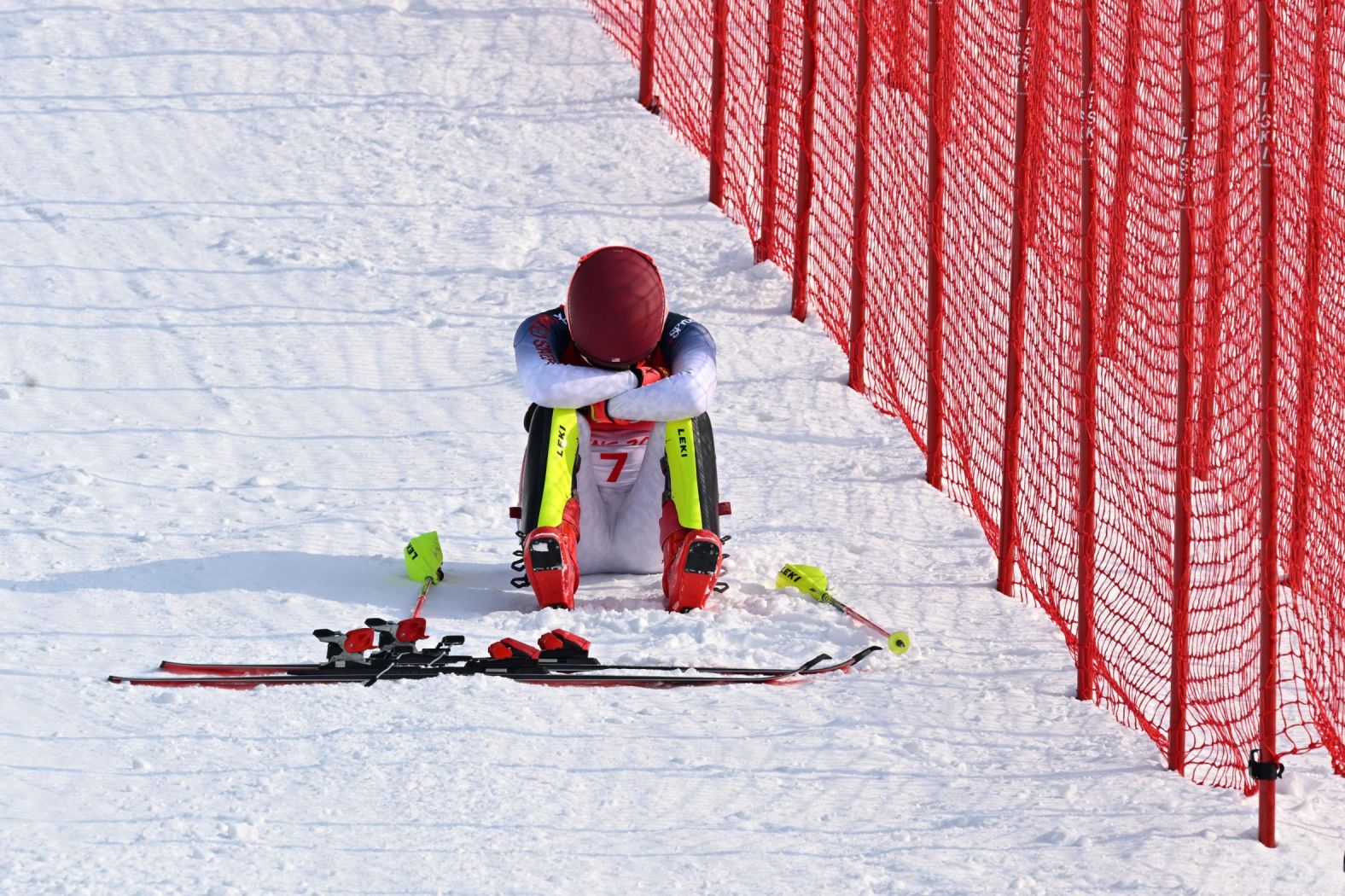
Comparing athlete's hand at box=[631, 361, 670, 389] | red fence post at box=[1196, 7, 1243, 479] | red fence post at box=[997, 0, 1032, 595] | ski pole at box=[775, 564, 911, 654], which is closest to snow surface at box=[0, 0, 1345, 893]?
ski pole at box=[775, 564, 911, 654]

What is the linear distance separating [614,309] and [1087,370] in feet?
4.49

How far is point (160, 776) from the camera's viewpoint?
4594 millimetres

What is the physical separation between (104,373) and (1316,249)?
482cm

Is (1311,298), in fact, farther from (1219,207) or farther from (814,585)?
(814,585)

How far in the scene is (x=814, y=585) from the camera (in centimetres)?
590

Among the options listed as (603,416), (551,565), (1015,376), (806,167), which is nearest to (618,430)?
(603,416)

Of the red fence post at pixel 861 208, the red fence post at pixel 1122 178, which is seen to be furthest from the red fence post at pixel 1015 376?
the red fence post at pixel 861 208

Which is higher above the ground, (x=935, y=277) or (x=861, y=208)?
(x=861, y=208)

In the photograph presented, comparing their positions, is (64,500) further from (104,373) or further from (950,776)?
(950,776)

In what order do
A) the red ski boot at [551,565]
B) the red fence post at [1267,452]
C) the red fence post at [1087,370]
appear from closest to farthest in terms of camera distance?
1. the red fence post at [1267,452]
2. the red fence post at [1087,370]
3. the red ski boot at [551,565]

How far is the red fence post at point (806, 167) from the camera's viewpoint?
315 inches

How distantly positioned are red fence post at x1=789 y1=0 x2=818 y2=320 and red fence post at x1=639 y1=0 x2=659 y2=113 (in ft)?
5.29

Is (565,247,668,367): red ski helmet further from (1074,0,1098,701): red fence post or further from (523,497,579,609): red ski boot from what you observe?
(1074,0,1098,701): red fence post

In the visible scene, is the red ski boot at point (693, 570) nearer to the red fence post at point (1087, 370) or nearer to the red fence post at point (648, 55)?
the red fence post at point (1087, 370)
